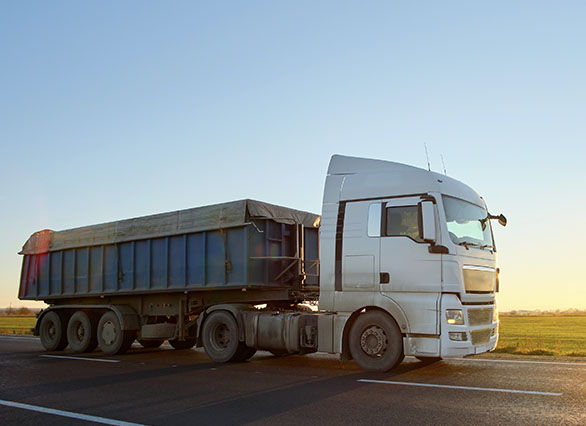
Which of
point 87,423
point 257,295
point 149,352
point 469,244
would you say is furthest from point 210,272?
point 87,423

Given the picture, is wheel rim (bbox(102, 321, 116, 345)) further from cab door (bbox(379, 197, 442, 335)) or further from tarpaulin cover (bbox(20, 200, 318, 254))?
cab door (bbox(379, 197, 442, 335))

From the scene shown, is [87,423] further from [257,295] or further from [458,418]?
[257,295]

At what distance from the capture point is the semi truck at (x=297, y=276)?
30.5 feet

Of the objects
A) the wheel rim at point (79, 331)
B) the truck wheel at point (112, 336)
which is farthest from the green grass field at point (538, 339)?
the wheel rim at point (79, 331)

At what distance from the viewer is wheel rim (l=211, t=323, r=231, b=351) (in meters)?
12.3

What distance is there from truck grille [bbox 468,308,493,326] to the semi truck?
31mm

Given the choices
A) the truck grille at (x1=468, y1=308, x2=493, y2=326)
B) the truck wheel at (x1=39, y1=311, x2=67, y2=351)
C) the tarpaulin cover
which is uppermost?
the tarpaulin cover

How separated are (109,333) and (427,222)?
9165 millimetres

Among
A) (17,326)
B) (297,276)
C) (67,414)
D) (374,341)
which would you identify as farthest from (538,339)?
(17,326)

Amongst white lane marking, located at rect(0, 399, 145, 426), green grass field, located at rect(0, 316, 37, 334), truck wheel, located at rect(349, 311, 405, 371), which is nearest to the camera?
white lane marking, located at rect(0, 399, 145, 426)

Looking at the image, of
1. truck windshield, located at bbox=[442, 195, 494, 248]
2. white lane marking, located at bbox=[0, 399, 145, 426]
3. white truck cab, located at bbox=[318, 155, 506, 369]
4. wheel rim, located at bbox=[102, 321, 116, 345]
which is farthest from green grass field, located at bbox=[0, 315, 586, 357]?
white lane marking, located at bbox=[0, 399, 145, 426]

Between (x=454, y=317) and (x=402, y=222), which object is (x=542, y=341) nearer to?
(x=454, y=317)

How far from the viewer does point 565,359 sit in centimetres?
1202

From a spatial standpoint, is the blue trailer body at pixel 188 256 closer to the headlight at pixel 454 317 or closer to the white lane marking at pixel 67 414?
the headlight at pixel 454 317
